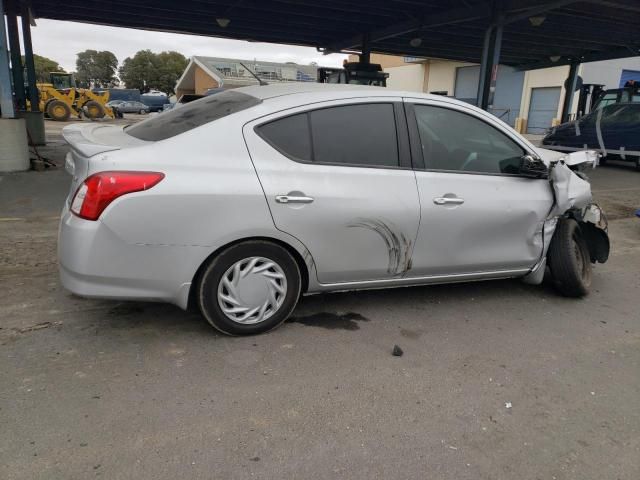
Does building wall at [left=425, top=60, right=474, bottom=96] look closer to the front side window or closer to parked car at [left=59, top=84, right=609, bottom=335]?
the front side window

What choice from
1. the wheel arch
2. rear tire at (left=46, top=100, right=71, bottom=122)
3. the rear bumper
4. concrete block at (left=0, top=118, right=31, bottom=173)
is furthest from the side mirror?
rear tire at (left=46, top=100, right=71, bottom=122)

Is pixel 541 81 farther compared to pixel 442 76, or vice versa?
pixel 442 76

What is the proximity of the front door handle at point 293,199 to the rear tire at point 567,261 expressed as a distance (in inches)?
92.2

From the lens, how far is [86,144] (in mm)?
3045

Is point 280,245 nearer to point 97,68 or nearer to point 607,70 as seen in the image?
point 607,70

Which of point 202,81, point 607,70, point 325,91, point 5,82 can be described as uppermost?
point 607,70

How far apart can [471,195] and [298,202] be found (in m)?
1.38

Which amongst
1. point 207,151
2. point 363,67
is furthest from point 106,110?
point 207,151

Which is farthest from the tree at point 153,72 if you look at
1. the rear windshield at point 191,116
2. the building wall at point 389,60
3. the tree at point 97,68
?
the rear windshield at point 191,116

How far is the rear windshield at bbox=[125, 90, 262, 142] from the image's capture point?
3201 millimetres

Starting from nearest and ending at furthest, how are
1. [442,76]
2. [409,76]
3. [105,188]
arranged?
[105,188] < [442,76] < [409,76]

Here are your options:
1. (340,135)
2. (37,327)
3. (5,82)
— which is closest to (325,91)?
(340,135)

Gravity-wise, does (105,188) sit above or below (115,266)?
above

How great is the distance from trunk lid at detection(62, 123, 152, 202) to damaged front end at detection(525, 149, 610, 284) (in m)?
3.22
